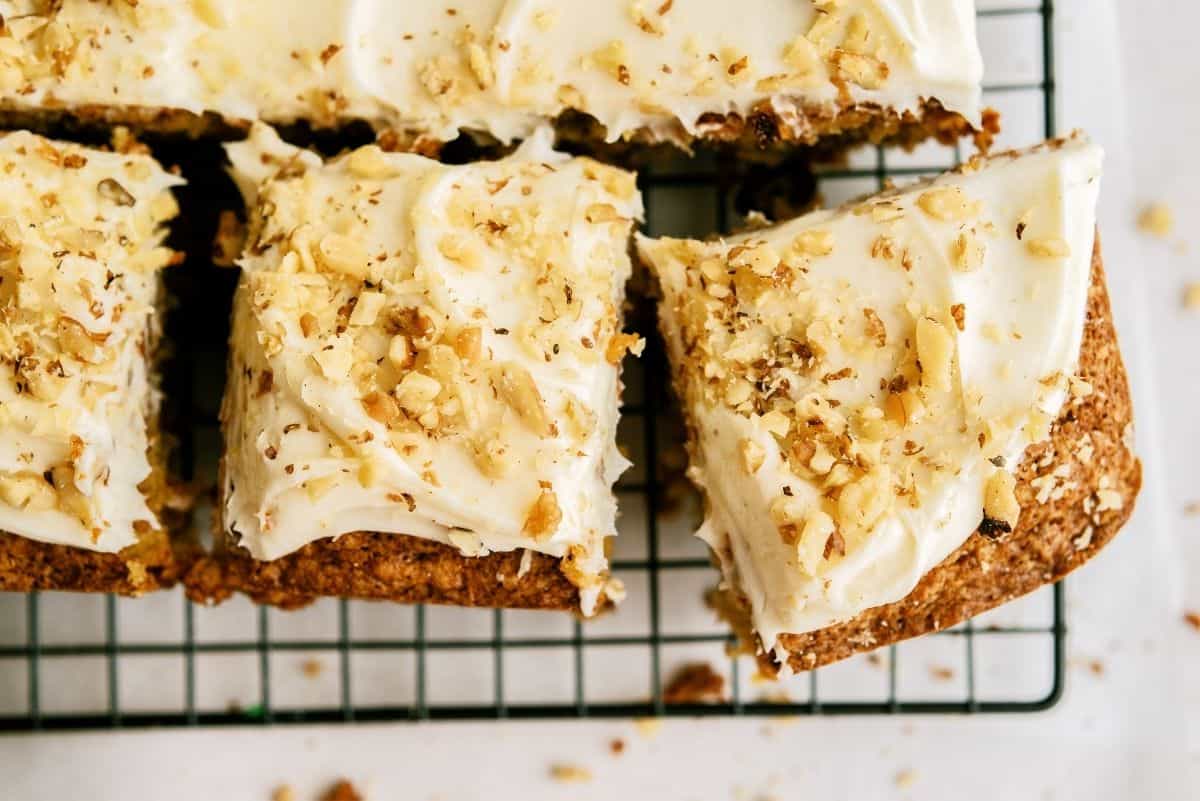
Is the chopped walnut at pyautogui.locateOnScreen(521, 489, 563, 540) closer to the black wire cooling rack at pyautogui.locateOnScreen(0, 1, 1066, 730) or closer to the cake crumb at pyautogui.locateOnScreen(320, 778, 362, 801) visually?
the black wire cooling rack at pyautogui.locateOnScreen(0, 1, 1066, 730)

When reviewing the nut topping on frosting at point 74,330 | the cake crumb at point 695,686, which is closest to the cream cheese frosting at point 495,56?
the nut topping on frosting at point 74,330

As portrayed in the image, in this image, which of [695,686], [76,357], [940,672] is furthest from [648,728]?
[76,357]

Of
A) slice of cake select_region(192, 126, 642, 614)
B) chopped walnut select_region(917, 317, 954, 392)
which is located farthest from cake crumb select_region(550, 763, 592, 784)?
chopped walnut select_region(917, 317, 954, 392)

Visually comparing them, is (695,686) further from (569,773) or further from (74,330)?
(74,330)

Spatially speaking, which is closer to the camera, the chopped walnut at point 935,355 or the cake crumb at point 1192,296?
the chopped walnut at point 935,355

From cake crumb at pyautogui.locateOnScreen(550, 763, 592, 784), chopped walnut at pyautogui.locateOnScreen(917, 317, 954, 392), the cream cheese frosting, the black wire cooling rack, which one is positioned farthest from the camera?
cake crumb at pyautogui.locateOnScreen(550, 763, 592, 784)

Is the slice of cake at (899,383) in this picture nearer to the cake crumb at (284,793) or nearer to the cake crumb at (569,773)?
the cake crumb at (569,773)

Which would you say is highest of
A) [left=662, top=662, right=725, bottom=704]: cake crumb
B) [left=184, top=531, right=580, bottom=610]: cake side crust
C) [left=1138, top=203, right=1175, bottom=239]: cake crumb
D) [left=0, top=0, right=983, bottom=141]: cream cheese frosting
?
[left=0, top=0, right=983, bottom=141]: cream cheese frosting

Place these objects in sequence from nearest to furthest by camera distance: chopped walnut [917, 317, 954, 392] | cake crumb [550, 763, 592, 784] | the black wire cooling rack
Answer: chopped walnut [917, 317, 954, 392] < the black wire cooling rack < cake crumb [550, 763, 592, 784]
